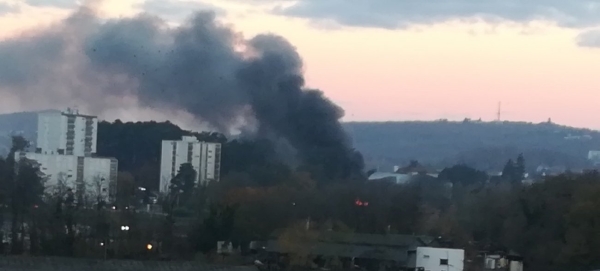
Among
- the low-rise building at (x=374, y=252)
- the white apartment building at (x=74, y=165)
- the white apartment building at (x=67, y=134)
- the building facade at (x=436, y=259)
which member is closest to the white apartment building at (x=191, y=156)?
the white apartment building at (x=74, y=165)

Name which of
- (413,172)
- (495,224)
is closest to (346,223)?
(495,224)

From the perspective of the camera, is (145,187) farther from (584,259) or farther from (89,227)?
(584,259)

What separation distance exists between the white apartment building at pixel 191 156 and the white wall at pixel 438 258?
22.3 metres

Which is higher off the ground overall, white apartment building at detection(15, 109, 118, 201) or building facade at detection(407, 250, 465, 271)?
white apartment building at detection(15, 109, 118, 201)

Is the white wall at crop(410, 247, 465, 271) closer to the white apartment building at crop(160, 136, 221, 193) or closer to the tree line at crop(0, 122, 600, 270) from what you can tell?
the tree line at crop(0, 122, 600, 270)

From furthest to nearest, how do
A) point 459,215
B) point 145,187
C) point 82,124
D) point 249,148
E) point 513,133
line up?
point 513,133
point 82,124
point 249,148
point 145,187
point 459,215

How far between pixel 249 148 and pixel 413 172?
72.4ft

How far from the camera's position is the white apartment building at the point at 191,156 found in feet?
145

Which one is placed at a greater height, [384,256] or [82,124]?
[82,124]

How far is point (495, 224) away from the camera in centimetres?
2577

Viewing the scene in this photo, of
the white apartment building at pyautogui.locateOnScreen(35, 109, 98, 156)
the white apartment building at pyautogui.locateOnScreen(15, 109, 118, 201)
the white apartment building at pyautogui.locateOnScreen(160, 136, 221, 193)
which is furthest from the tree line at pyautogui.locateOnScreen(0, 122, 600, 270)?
the white apartment building at pyautogui.locateOnScreen(35, 109, 98, 156)

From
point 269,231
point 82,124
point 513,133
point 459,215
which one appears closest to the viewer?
point 269,231

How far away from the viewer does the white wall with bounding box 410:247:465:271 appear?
21594 millimetres

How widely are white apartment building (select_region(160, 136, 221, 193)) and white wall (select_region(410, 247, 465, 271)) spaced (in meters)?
22.3
